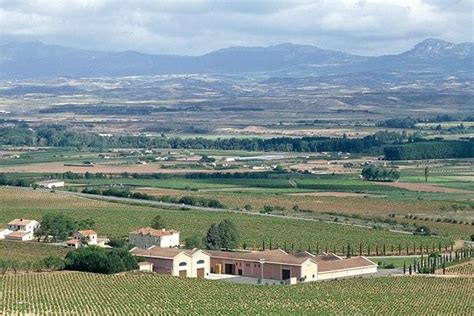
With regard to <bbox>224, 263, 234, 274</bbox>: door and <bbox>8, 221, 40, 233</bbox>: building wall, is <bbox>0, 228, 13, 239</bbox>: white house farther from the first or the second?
<bbox>224, 263, 234, 274</bbox>: door

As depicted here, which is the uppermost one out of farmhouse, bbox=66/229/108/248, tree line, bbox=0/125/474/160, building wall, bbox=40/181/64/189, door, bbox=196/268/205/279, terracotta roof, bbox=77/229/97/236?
terracotta roof, bbox=77/229/97/236

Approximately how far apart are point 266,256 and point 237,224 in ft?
37.4

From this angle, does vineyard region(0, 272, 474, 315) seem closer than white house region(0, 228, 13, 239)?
Yes

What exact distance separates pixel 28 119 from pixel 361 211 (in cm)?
10022

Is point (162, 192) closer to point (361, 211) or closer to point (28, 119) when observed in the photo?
point (361, 211)

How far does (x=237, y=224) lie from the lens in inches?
2227

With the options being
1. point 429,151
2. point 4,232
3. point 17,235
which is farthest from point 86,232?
point 429,151

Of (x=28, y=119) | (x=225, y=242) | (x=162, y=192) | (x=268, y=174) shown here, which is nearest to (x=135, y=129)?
(x=28, y=119)

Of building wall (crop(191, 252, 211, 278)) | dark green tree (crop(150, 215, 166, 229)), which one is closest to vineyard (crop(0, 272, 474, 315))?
building wall (crop(191, 252, 211, 278))

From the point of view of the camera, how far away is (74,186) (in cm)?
7588

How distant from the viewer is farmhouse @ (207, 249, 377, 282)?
144 feet

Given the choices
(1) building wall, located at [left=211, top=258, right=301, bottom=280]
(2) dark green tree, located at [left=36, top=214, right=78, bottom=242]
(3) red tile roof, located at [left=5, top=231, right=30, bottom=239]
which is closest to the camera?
(1) building wall, located at [left=211, top=258, right=301, bottom=280]

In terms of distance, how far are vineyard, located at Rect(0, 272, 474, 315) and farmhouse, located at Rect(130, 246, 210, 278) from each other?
2.12 meters

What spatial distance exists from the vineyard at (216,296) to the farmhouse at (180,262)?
2.12 metres
